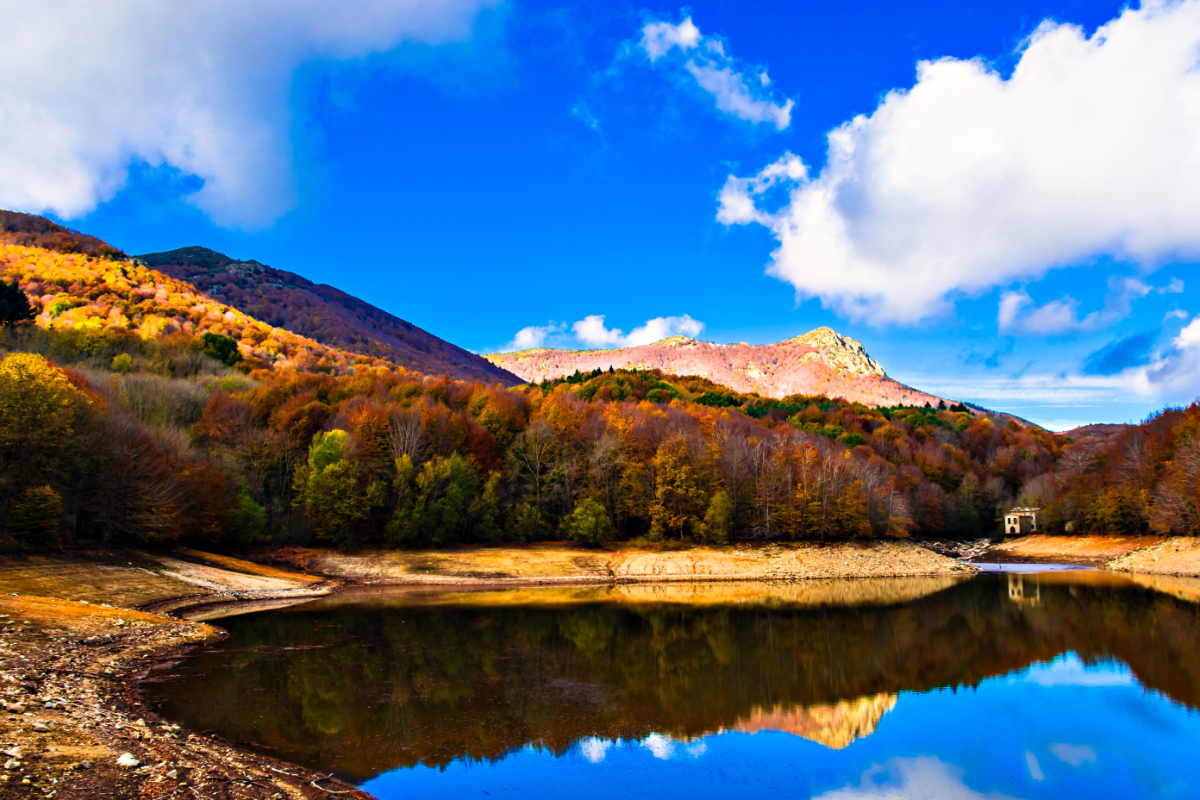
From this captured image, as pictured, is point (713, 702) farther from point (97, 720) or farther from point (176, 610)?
point (176, 610)

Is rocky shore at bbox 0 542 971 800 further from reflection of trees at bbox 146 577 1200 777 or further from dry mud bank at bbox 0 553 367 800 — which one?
reflection of trees at bbox 146 577 1200 777

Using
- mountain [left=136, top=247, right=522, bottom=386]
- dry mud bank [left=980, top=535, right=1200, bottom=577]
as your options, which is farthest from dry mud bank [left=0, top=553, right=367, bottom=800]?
mountain [left=136, top=247, right=522, bottom=386]

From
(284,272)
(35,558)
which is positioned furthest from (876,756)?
(284,272)

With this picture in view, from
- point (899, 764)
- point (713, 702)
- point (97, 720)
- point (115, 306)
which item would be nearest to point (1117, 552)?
point (713, 702)

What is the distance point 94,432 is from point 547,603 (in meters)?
28.4

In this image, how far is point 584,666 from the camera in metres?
21.4

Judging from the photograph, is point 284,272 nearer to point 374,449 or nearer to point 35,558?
point 374,449

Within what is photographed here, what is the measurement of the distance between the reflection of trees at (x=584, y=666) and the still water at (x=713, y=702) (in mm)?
105

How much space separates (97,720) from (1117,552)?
81.2 m

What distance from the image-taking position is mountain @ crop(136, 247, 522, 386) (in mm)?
129250

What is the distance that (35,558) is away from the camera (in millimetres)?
30359

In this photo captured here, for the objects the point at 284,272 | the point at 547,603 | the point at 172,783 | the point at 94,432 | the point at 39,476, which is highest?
the point at 284,272

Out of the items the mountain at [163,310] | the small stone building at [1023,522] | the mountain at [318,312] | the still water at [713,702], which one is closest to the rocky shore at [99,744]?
the still water at [713,702]

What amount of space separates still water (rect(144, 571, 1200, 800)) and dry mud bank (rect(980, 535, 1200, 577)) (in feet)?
88.4
